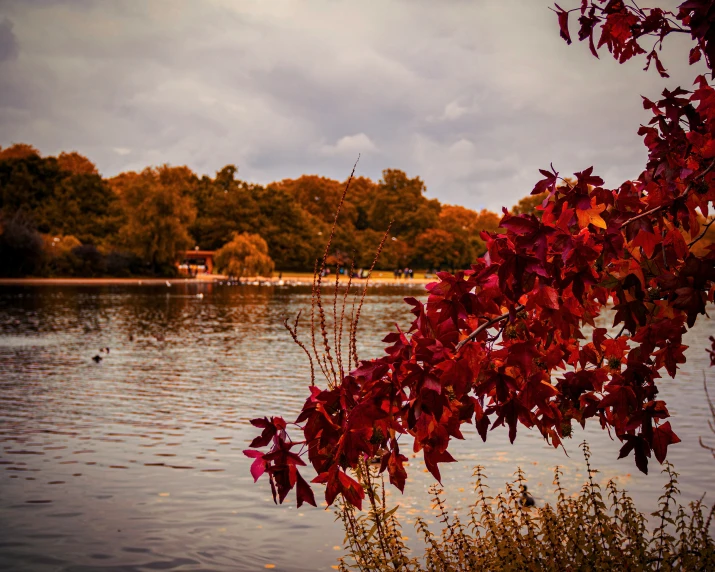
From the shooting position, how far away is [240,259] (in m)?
77.5

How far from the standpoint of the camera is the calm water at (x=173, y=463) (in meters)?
7.34

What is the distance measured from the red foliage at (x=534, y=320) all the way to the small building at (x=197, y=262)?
8251 centimetres

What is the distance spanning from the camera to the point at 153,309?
39.2 meters

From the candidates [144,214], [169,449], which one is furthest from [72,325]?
[144,214]

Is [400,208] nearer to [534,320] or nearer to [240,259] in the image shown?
[240,259]

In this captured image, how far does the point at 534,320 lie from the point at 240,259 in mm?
75850

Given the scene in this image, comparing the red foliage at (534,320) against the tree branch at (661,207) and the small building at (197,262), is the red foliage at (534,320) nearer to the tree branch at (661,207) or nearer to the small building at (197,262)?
the tree branch at (661,207)

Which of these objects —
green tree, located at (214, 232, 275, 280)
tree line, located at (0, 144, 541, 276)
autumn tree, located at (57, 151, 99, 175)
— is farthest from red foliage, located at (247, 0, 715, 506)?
autumn tree, located at (57, 151, 99, 175)

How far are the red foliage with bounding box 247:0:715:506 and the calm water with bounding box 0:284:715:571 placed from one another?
4.83 metres

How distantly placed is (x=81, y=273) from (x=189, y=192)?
26840 millimetres

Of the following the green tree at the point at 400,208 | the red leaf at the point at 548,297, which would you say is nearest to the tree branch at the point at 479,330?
the red leaf at the point at 548,297

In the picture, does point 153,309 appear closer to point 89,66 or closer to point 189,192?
point 189,192

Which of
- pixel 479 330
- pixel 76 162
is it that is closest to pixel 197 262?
pixel 76 162

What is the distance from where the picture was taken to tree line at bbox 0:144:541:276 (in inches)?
2879
